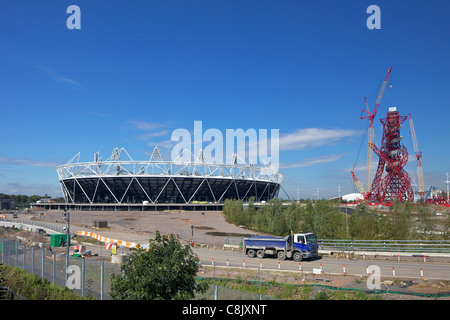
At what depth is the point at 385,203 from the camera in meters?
90.8

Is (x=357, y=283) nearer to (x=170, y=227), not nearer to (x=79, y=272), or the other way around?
(x=79, y=272)

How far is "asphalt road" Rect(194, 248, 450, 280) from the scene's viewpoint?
791 inches

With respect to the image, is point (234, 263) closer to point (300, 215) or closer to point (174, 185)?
point (300, 215)

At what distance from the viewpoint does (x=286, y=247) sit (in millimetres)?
25609

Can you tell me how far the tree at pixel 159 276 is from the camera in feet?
26.3

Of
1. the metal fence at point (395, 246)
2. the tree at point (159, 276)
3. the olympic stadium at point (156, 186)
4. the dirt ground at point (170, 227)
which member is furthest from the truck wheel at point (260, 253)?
the olympic stadium at point (156, 186)

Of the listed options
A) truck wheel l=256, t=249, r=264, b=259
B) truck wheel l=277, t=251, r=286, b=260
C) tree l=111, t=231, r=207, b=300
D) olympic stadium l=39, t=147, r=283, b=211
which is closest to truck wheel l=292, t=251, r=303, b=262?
truck wheel l=277, t=251, r=286, b=260

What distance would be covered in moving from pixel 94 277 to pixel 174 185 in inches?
3692

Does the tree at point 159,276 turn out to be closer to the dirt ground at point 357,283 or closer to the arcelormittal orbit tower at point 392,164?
the dirt ground at point 357,283

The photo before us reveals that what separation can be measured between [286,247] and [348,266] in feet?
15.3

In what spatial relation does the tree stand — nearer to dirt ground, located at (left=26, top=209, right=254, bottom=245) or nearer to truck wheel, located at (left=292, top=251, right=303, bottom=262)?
truck wheel, located at (left=292, top=251, right=303, bottom=262)

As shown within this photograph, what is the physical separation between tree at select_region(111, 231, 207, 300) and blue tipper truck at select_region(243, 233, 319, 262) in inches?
699

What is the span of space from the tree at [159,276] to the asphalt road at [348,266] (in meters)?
14.1
